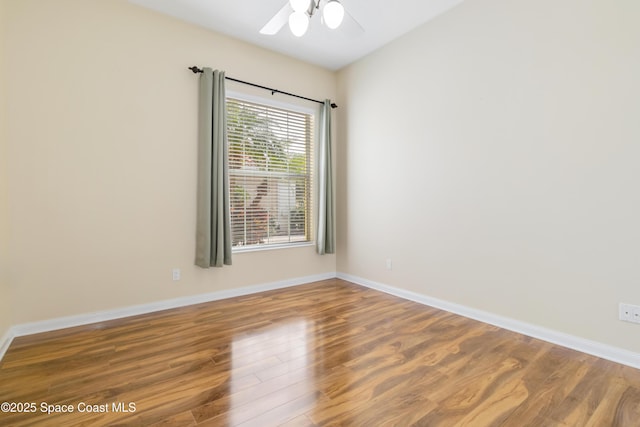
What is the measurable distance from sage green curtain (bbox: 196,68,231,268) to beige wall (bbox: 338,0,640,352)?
1.84m

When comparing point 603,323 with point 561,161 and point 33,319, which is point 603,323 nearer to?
point 561,161

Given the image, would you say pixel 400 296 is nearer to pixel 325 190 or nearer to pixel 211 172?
pixel 325 190

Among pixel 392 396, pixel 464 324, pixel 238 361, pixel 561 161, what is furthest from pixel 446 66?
pixel 238 361

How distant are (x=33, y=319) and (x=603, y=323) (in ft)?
14.3

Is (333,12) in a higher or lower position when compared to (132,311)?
higher

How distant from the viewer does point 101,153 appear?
9.02ft

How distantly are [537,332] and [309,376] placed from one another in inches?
73.9

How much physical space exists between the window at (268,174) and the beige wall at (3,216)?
71.2 inches

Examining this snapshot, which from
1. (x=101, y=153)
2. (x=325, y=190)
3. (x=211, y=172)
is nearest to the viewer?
(x=101, y=153)

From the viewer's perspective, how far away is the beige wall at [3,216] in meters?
2.25

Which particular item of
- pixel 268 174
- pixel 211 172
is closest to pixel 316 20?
pixel 268 174

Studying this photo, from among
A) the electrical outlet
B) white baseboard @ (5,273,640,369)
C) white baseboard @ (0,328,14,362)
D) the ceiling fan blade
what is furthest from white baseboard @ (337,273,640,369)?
white baseboard @ (0,328,14,362)

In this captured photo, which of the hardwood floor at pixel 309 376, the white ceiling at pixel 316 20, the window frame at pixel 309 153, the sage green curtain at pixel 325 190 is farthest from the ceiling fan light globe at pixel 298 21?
the hardwood floor at pixel 309 376

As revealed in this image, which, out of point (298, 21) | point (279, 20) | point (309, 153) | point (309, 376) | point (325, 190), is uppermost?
point (279, 20)
